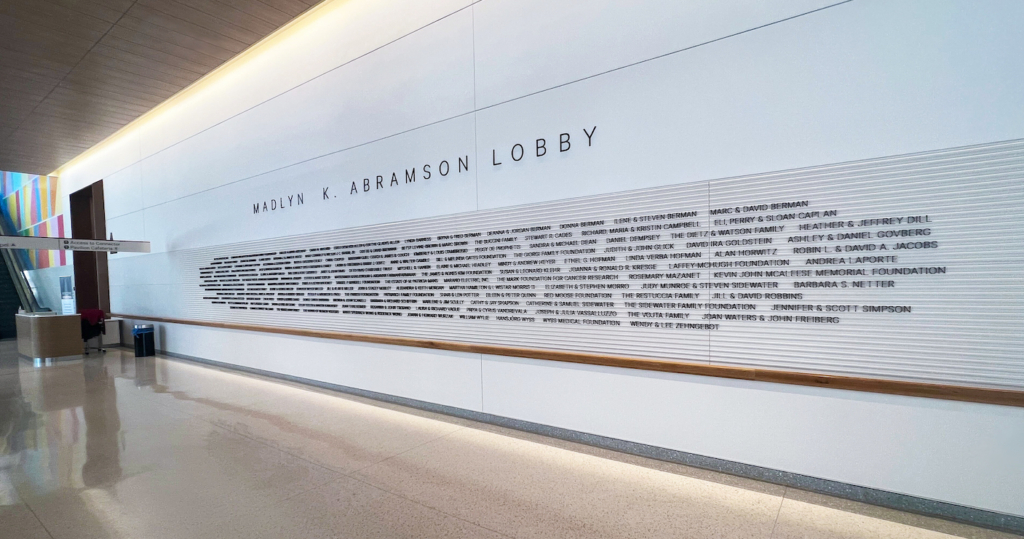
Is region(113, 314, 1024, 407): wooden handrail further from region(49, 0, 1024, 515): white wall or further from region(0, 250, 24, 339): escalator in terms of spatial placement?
region(0, 250, 24, 339): escalator

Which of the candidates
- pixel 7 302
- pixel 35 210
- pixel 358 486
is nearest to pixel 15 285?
pixel 7 302

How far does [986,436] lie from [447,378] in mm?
3835

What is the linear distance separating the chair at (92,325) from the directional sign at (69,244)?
1.67 m

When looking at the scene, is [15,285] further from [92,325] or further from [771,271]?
[771,271]

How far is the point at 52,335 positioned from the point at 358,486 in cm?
950

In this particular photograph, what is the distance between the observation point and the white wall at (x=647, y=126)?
2496mm

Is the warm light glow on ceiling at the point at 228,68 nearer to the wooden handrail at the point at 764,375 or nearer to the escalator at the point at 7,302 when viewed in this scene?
the wooden handrail at the point at 764,375

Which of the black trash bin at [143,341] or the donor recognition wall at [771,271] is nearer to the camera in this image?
the donor recognition wall at [771,271]

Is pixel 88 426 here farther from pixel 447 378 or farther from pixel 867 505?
pixel 867 505

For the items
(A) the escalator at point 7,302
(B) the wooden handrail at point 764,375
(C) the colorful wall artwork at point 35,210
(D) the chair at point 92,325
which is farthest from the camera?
(A) the escalator at point 7,302

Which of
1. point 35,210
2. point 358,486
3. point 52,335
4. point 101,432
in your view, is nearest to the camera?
point 358,486

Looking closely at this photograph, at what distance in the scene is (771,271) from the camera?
2.94 metres

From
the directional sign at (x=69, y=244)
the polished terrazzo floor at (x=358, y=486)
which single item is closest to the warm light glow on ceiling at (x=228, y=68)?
the directional sign at (x=69, y=244)

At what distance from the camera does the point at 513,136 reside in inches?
162
